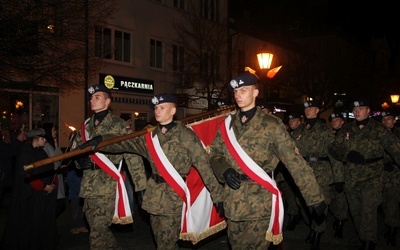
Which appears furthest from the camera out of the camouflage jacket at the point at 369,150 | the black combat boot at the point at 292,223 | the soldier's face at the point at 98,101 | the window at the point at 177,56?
the window at the point at 177,56

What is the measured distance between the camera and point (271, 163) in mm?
4723

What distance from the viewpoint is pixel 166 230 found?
5.22 metres

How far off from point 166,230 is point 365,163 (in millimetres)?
3593

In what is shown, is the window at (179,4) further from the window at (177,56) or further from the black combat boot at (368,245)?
the black combat boot at (368,245)

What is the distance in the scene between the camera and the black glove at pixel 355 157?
7258 millimetres

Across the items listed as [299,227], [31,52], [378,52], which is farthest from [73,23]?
[378,52]

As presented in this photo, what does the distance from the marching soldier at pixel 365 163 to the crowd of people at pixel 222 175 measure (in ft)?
0.05

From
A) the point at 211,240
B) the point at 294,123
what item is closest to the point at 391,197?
the point at 294,123

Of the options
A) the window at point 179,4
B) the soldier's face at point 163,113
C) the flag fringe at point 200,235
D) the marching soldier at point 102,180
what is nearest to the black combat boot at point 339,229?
the flag fringe at point 200,235

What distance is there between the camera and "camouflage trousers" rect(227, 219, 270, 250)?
4.59 m

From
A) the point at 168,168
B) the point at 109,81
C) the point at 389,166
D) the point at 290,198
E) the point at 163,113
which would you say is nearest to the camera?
the point at 168,168

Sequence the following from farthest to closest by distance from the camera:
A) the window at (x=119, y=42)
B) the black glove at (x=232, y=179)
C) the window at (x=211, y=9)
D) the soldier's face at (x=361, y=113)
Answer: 1. the window at (x=211, y=9)
2. the window at (x=119, y=42)
3. the soldier's face at (x=361, y=113)
4. the black glove at (x=232, y=179)

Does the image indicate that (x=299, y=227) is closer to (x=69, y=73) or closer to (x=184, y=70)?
(x=69, y=73)

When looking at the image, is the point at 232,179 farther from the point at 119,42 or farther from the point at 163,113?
the point at 119,42
